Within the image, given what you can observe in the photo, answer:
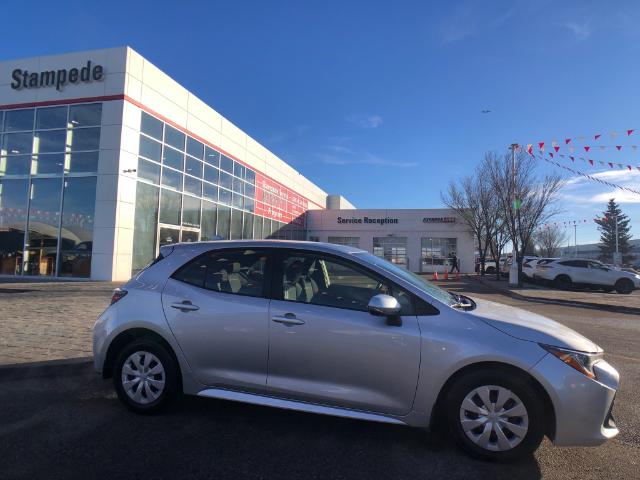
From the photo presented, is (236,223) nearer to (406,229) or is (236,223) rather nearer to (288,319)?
(406,229)

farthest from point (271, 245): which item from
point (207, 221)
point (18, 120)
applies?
point (207, 221)

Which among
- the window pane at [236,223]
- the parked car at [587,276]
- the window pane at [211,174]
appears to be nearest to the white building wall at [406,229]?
the window pane at [236,223]

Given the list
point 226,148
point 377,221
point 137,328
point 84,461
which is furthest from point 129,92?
A: point 377,221

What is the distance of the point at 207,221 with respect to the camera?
23.8 m

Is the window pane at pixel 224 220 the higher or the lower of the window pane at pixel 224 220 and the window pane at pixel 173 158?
the lower

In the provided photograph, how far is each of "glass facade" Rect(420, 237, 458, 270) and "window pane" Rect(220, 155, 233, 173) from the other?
2154 centimetres

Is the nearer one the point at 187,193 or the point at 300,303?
the point at 300,303

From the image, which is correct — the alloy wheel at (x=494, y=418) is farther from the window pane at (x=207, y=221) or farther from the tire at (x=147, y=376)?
the window pane at (x=207, y=221)

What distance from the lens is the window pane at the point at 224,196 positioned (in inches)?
987

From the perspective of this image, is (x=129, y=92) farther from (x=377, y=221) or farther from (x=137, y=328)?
(x=377, y=221)

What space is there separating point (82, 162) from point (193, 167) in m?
5.67

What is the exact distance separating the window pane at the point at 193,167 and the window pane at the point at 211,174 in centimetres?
59

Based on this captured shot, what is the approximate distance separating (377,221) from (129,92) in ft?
92.6

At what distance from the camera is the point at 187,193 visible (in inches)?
859
